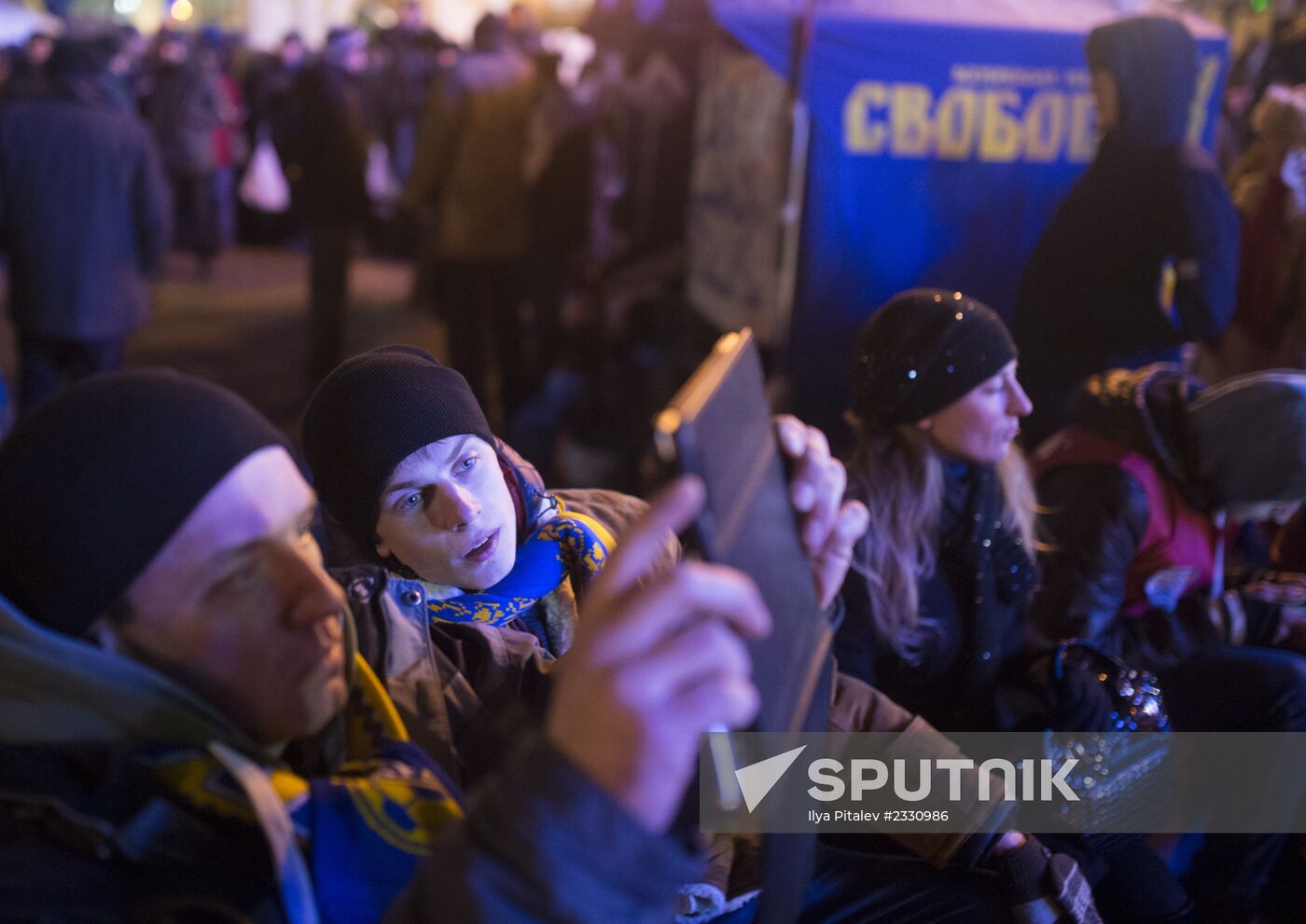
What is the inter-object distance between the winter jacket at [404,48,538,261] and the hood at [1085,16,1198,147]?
3.41 meters

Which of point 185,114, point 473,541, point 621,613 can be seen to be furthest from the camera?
point 185,114

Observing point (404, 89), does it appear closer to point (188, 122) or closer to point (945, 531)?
point (188, 122)

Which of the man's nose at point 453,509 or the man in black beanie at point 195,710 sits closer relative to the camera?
the man in black beanie at point 195,710

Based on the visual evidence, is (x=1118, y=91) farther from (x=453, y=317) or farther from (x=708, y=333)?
(x=453, y=317)

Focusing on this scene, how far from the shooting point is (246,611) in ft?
3.84

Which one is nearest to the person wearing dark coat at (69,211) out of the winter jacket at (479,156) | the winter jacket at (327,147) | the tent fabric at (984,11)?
the winter jacket at (327,147)

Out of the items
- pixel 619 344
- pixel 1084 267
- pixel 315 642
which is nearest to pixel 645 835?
pixel 315 642

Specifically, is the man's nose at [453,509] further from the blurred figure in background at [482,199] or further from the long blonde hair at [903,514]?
the blurred figure in background at [482,199]

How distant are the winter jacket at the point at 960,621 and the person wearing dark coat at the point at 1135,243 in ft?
4.42

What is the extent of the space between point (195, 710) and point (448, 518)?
703mm

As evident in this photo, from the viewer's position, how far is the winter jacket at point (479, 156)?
6.26m

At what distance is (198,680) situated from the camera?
116 cm

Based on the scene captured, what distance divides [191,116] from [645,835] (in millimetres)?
10563

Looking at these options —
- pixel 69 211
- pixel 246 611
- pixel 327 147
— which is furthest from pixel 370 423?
pixel 327 147
